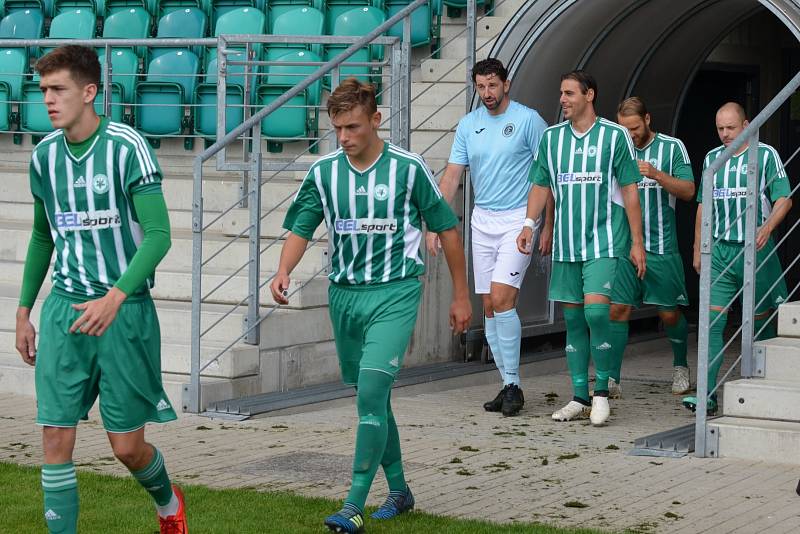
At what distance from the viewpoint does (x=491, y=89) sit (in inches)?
380

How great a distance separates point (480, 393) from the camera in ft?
35.5

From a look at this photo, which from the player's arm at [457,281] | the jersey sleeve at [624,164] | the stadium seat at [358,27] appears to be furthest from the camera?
the stadium seat at [358,27]

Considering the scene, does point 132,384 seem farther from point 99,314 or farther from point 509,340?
point 509,340

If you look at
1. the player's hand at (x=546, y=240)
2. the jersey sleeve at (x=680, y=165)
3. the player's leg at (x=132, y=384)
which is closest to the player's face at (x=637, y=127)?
the jersey sleeve at (x=680, y=165)

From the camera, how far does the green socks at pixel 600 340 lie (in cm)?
932

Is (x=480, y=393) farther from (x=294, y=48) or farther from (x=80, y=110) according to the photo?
(x=80, y=110)

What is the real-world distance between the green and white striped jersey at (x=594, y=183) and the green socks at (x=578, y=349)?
0.43 m

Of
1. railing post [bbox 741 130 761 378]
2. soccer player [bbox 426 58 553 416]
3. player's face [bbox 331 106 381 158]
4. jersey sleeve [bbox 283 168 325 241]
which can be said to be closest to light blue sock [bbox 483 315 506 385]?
soccer player [bbox 426 58 553 416]

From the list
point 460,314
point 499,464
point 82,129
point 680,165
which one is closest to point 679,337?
point 680,165

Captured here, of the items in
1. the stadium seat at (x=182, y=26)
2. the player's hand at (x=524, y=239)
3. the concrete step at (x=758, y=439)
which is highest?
the stadium seat at (x=182, y=26)

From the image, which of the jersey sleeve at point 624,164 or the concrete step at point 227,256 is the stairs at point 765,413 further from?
the concrete step at point 227,256

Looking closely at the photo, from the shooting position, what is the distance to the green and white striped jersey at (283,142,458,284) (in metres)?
6.42

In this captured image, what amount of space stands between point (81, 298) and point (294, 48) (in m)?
8.56

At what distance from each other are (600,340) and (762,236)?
131 cm
